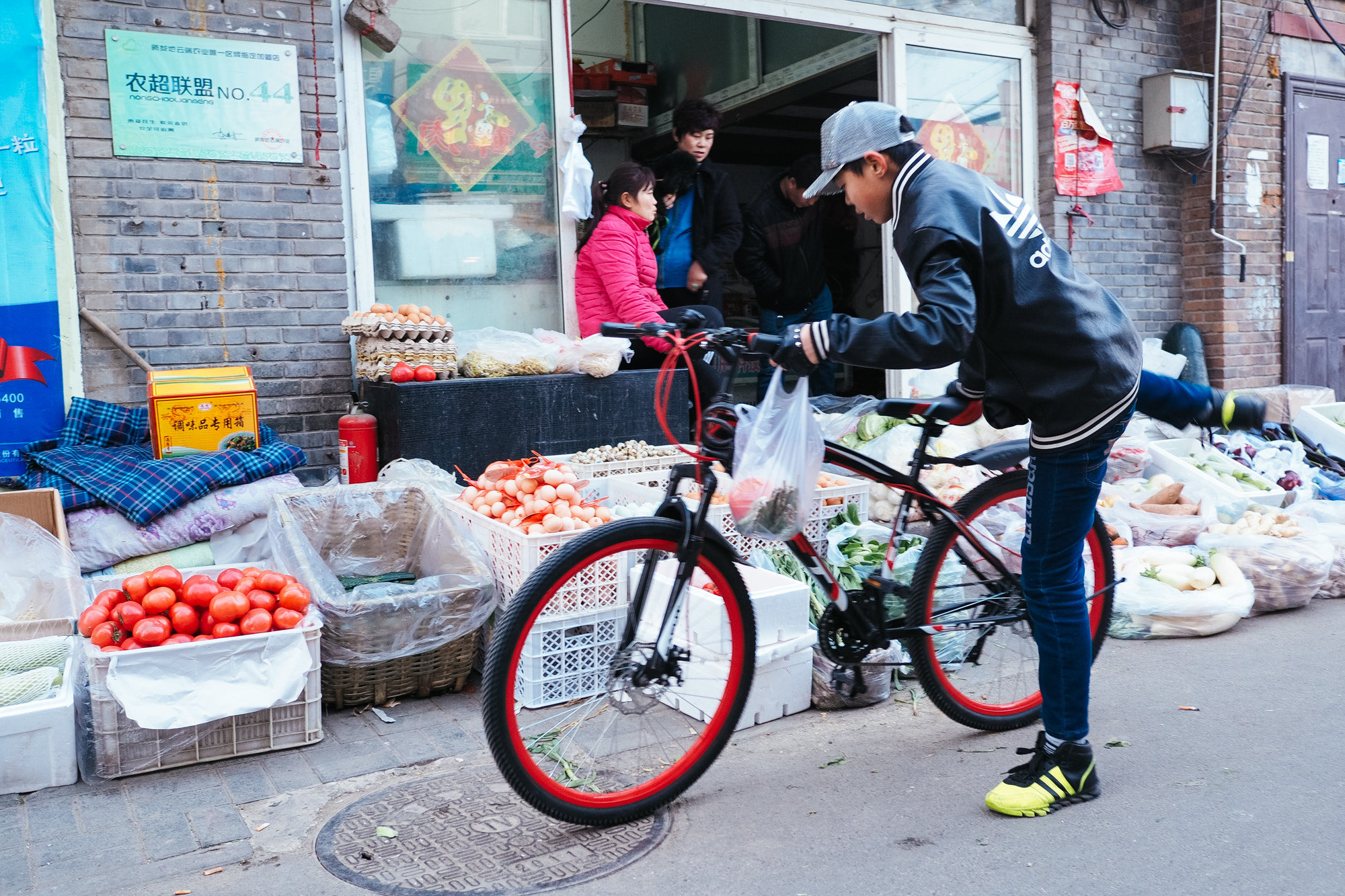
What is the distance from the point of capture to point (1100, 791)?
2979 mm

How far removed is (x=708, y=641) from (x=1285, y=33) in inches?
327

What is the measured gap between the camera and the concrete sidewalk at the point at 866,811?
8.41 feet

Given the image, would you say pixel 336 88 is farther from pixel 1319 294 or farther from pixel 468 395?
pixel 1319 294

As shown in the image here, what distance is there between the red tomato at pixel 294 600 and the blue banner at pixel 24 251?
2.24m

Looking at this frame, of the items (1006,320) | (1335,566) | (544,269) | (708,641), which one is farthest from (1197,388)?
(544,269)

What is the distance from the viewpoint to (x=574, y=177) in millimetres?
6316

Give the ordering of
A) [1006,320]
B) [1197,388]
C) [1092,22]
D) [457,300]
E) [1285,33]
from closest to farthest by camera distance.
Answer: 1. [1006,320]
2. [1197,388]
3. [457,300]
4. [1092,22]
5. [1285,33]

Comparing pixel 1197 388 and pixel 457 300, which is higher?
pixel 457 300

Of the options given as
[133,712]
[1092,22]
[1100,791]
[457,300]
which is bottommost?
[1100,791]

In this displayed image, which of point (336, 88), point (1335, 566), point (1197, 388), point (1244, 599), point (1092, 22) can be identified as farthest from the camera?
point (1092, 22)

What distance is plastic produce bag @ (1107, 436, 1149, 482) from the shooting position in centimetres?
643

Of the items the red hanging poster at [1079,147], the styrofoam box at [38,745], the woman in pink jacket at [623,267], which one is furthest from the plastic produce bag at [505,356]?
the red hanging poster at [1079,147]

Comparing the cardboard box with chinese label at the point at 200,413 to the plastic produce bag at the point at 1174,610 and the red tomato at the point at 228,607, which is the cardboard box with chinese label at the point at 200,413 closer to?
the red tomato at the point at 228,607

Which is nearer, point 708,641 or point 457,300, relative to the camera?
point 708,641
